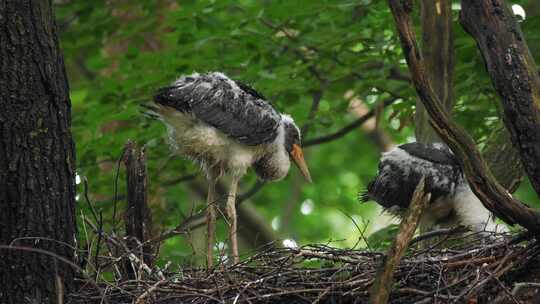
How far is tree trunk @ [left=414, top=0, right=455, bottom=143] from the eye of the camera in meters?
6.77

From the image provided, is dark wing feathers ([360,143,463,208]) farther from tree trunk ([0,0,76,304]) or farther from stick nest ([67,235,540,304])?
tree trunk ([0,0,76,304])

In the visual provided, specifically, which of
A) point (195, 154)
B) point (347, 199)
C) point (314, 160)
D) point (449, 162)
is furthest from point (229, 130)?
point (314, 160)

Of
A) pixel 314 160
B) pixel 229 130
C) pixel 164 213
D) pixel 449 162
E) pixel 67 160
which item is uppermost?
pixel 67 160

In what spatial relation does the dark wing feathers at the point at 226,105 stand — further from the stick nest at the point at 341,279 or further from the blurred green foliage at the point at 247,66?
the stick nest at the point at 341,279

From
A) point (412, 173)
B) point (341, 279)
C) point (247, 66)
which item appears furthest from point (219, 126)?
point (341, 279)

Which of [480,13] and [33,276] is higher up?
[480,13]

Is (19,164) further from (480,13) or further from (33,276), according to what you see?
(480,13)

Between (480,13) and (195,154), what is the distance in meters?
Answer: 2.52

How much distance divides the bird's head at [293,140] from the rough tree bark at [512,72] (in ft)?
8.55

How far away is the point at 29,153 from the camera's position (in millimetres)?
4477

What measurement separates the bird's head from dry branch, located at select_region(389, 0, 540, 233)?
2.67m

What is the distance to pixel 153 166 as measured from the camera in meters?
8.55

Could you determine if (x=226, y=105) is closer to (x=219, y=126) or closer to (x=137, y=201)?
(x=219, y=126)

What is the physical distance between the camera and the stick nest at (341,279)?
14.6 feet
